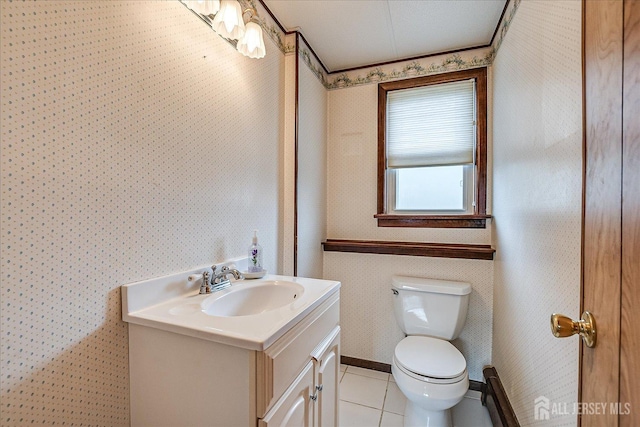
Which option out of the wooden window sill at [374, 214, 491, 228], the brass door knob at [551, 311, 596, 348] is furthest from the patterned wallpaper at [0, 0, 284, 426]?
the wooden window sill at [374, 214, 491, 228]

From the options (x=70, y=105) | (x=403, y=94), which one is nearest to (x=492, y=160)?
(x=403, y=94)

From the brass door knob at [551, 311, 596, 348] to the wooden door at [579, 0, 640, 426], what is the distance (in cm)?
1

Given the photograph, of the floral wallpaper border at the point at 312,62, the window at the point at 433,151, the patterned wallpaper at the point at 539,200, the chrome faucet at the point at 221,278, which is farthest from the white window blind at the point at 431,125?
the chrome faucet at the point at 221,278

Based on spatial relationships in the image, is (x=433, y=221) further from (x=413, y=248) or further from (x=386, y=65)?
(x=386, y=65)

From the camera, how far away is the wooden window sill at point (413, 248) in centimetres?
178

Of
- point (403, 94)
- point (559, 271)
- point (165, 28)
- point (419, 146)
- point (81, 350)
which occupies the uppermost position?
point (403, 94)

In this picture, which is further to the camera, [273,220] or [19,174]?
[273,220]

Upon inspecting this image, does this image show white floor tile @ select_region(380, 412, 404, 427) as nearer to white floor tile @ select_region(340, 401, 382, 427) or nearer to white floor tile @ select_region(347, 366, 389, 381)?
white floor tile @ select_region(340, 401, 382, 427)

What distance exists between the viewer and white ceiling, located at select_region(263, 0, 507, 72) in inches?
57.9

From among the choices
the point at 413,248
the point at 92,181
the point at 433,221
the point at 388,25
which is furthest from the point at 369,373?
the point at 388,25

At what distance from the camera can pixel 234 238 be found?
1303mm

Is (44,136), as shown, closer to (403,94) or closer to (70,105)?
(70,105)

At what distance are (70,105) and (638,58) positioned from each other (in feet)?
3.96

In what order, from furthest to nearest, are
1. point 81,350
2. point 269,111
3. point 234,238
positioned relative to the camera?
1. point 269,111
2. point 234,238
3. point 81,350
